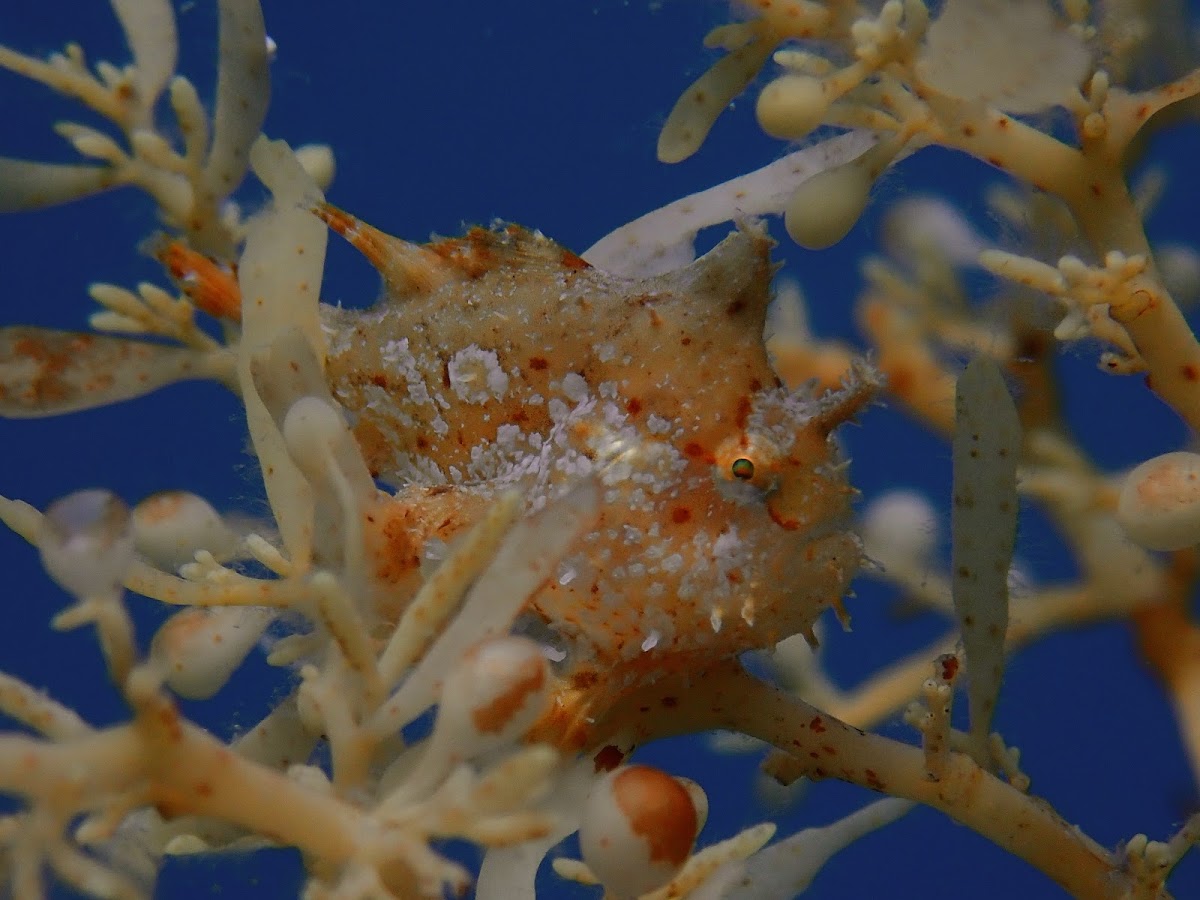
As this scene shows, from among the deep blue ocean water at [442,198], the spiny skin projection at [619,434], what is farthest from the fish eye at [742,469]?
the deep blue ocean water at [442,198]

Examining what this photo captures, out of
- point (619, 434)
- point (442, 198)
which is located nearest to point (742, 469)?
point (619, 434)

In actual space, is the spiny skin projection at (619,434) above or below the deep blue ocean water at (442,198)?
below

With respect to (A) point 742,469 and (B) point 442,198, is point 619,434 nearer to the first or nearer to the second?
(A) point 742,469

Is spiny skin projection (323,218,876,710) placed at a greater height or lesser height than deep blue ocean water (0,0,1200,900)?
lesser

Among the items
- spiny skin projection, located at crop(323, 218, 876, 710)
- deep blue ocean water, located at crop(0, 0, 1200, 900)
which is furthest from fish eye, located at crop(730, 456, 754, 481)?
deep blue ocean water, located at crop(0, 0, 1200, 900)

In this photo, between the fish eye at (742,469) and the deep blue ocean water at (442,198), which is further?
the deep blue ocean water at (442,198)

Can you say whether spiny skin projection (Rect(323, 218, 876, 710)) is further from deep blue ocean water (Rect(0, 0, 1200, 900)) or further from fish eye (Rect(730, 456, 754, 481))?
deep blue ocean water (Rect(0, 0, 1200, 900))

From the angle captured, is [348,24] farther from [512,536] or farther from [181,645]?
[512,536]

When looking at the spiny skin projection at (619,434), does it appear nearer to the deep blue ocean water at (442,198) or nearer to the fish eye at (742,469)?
the fish eye at (742,469)
